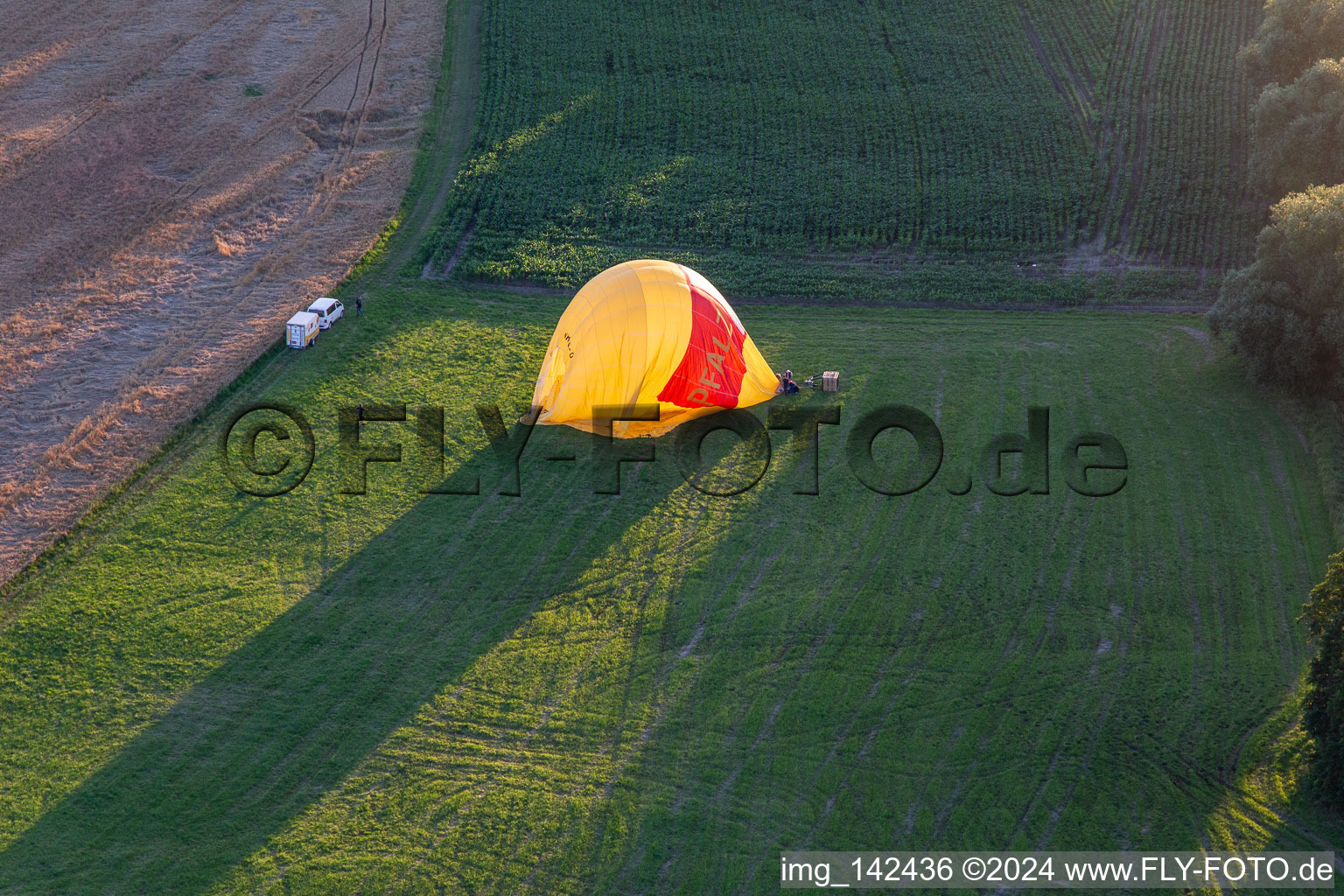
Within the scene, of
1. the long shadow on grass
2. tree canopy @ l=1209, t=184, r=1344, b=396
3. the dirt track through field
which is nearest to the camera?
the long shadow on grass

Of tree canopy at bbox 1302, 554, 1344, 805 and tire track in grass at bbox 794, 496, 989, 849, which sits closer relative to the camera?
tree canopy at bbox 1302, 554, 1344, 805

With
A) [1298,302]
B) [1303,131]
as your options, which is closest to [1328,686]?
[1298,302]

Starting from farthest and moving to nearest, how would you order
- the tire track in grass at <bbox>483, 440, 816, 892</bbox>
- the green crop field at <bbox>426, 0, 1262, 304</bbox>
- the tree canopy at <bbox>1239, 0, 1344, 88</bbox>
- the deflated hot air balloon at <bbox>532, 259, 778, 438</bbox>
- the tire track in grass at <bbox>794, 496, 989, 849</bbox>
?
the tree canopy at <bbox>1239, 0, 1344, 88</bbox> → the green crop field at <bbox>426, 0, 1262, 304</bbox> → the deflated hot air balloon at <bbox>532, 259, 778, 438</bbox> → the tire track in grass at <bbox>794, 496, 989, 849</bbox> → the tire track in grass at <bbox>483, 440, 816, 892</bbox>

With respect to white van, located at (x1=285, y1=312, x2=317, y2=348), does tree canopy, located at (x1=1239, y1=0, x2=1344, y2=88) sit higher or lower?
higher

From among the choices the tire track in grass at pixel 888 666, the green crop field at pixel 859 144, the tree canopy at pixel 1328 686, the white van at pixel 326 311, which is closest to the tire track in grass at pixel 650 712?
the tire track in grass at pixel 888 666

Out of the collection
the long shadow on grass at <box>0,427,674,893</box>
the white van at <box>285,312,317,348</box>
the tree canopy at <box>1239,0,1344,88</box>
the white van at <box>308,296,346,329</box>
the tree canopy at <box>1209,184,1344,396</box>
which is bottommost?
the long shadow on grass at <box>0,427,674,893</box>

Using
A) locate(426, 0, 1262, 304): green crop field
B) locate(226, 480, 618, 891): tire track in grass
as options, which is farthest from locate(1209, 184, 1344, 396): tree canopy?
locate(226, 480, 618, 891): tire track in grass

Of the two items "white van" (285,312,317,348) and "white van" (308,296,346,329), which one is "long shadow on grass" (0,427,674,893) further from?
"white van" (308,296,346,329)

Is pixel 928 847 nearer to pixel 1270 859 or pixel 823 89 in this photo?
pixel 1270 859

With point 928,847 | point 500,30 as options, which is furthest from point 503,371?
point 500,30
